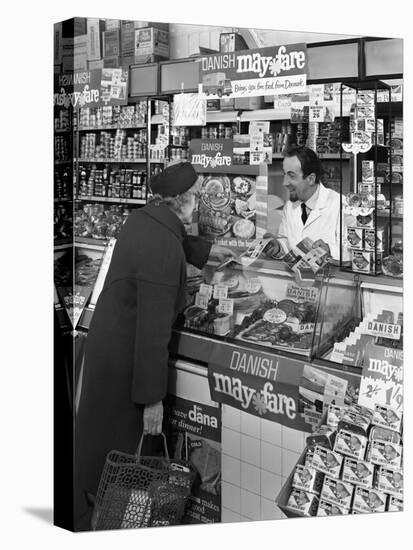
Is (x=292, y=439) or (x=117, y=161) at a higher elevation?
(x=117, y=161)

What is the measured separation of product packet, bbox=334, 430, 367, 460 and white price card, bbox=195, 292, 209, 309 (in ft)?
3.29

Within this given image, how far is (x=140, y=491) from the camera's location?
5.80m

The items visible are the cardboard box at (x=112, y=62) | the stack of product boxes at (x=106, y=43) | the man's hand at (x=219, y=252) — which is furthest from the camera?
the man's hand at (x=219, y=252)

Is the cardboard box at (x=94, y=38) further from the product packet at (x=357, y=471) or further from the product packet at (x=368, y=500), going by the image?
the product packet at (x=368, y=500)

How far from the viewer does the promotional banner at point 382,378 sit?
6.16 metres

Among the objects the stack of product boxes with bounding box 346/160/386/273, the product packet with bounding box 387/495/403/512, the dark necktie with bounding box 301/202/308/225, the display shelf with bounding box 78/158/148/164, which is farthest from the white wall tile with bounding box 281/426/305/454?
the display shelf with bounding box 78/158/148/164

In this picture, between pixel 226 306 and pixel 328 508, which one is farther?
pixel 328 508

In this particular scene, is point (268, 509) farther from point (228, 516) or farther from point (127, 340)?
point (127, 340)

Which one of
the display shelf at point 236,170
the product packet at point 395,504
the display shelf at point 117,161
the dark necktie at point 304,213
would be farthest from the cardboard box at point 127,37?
the product packet at point 395,504

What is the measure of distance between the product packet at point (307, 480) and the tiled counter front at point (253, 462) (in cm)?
5

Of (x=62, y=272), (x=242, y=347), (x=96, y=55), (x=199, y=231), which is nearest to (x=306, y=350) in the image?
(x=242, y=347)

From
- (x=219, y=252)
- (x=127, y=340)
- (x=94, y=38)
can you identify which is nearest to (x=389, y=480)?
(x=219, y=252)

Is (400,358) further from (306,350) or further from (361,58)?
(361,58)

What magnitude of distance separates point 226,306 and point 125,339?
0.58 metres
